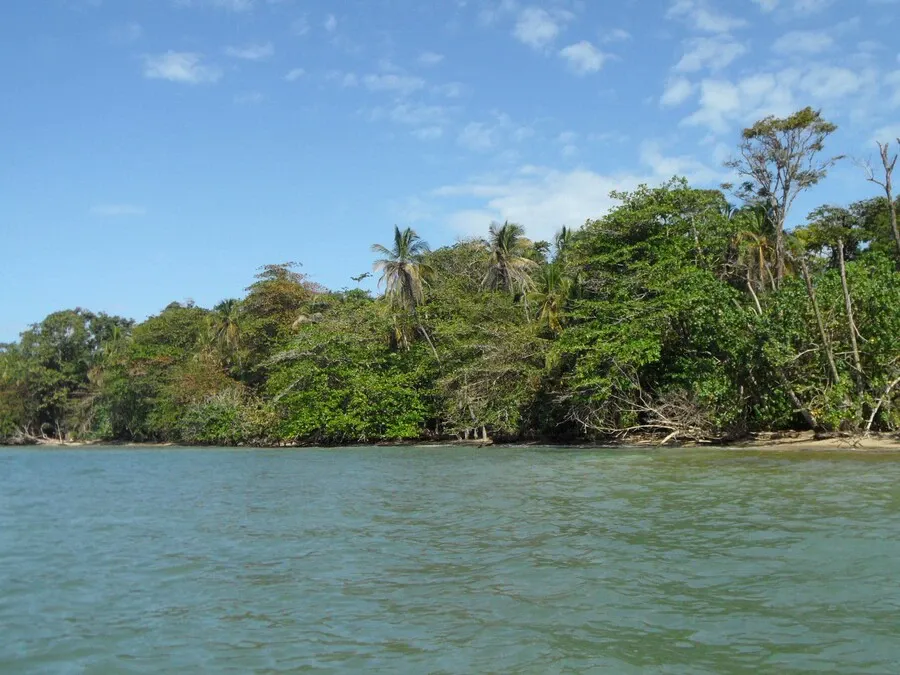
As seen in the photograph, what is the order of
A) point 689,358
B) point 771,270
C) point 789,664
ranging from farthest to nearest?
1. point 771,270
2. point 689,358
3. point 789,664

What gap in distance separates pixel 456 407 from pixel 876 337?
16900 millimetres

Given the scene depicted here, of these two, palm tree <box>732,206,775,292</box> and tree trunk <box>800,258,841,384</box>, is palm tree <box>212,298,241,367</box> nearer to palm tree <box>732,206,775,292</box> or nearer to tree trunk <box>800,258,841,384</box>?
palm tree <box>732,206,775,292</box>

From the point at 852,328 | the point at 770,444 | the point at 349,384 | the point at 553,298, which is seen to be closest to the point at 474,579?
the point at 852,328

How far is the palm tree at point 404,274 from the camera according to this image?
37.7 metres

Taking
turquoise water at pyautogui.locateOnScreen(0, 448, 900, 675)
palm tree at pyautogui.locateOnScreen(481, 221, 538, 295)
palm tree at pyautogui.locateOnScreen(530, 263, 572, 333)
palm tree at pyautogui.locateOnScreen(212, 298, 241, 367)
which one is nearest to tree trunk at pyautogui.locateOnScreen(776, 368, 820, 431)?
turquoise water at pyautogui.locateOnScreen(0, 448, 900, 675)

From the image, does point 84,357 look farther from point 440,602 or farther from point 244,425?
point 440,602

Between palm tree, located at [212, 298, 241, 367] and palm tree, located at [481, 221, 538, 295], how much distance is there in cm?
1836

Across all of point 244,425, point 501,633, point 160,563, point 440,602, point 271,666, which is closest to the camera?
point 271,666

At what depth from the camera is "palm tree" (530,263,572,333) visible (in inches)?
1283

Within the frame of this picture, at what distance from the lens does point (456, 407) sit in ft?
109

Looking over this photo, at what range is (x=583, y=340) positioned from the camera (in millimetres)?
27391

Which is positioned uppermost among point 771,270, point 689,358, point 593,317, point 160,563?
point 771,270

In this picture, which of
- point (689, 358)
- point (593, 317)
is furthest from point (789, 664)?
point (593, 317)

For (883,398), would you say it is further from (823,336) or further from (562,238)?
(562,238)
